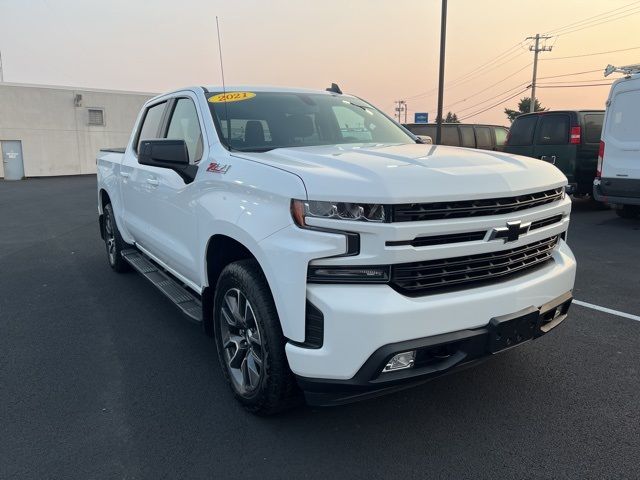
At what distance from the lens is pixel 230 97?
12.2 ft

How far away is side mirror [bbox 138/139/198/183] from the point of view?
3299mm

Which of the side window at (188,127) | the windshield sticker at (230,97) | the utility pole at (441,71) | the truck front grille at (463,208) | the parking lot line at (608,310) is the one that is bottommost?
the parking lot line at (608,310)

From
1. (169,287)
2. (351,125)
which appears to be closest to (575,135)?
(351,125)

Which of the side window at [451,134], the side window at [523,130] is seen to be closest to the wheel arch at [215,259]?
the side window at [523,130]

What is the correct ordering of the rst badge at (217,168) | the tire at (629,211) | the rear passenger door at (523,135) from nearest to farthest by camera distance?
the rst badge at (217,168) < the tire at (629,211) < the rear passenger door at (523,135)

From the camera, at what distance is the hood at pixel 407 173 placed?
2289 mm

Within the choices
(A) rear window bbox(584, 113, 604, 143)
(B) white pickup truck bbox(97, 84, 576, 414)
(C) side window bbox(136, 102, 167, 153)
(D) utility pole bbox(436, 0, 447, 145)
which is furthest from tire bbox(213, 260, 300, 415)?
(D) utility pole bbox(436, 0, 447, 145)

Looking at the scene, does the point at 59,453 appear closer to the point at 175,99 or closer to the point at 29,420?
the point at 29,420

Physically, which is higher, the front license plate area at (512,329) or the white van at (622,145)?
the white van at (622,145)

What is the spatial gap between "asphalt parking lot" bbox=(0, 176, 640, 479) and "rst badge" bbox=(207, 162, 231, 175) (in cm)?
139

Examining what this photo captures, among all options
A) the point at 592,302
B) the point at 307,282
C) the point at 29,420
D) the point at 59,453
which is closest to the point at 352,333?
the point at 307,282

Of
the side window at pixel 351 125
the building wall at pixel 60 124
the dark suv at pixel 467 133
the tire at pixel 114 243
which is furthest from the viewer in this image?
the building wall at pixel 60 124

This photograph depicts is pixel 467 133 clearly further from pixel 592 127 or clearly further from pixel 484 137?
pixel 592 127

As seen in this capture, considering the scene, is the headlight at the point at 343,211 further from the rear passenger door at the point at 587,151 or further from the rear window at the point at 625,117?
the rear passenger door at the point at 587,151
